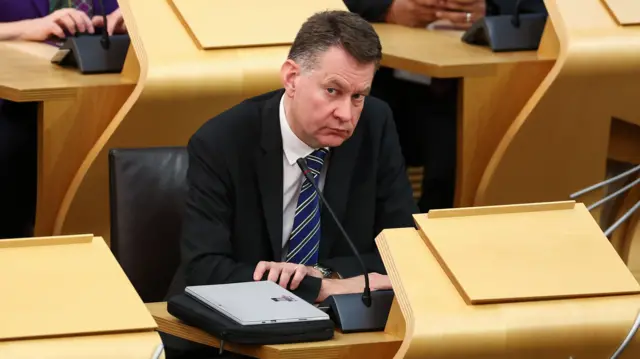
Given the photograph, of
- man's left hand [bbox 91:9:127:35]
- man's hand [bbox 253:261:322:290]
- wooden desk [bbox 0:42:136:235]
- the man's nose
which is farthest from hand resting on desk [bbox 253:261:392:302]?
man's left hand [bbox 91:9:127:35]

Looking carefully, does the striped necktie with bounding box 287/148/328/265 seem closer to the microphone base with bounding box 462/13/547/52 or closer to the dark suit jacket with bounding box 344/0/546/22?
the microphone base with bounding box 462/13/547/52

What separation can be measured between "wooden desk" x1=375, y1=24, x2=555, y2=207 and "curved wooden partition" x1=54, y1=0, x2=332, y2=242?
0.49 m

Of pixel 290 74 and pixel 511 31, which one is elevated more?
→ pixel 290 74

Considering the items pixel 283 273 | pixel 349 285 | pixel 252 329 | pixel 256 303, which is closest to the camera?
pixel 252 329

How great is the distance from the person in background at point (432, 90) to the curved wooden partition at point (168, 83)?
0.96 m

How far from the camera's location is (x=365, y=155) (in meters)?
3.17

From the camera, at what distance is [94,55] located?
394 centimetres

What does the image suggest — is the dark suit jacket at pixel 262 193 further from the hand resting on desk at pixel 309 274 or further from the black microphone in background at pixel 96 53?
the black microphone in background at pixel 96 53

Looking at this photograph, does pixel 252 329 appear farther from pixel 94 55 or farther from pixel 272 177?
pixel 94 55

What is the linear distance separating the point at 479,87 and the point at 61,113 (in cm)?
121

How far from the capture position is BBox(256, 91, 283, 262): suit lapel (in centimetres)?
306

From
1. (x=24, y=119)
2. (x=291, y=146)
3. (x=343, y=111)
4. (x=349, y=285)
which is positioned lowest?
(x=24, y=119)

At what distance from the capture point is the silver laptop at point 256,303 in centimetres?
230

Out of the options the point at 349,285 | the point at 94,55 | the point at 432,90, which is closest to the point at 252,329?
the point at 349,285
